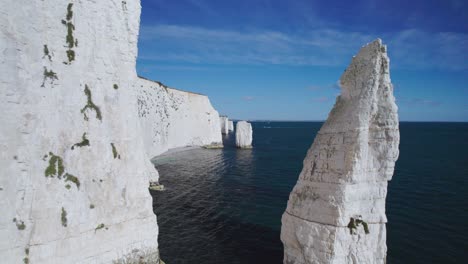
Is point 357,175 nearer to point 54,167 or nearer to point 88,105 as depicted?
point 88,105

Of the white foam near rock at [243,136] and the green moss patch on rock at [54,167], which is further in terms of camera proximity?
the white foam near rock at [243,136]

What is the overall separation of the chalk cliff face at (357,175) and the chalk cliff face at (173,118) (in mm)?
36507

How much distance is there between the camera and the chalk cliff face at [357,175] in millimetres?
11531

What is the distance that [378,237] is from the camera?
12.0m

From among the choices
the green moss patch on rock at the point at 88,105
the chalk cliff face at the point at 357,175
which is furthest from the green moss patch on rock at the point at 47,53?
the chalk cliff face at the point at 357,175

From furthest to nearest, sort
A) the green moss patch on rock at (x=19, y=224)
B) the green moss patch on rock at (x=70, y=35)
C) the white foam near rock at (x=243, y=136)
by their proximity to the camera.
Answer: the white foam near rock at (x=243, y=136), the green moss patch on rock at (x=70, y=35), the green moss patch on rock at (x=19, y=224)

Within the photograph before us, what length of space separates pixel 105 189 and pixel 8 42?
584 centimetres

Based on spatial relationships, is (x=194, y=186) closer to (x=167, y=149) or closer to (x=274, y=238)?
(x=274, y=238)

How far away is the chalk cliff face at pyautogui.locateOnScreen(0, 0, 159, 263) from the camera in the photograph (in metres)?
9.30

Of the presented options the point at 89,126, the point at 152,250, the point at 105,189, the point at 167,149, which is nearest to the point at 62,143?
the point at 89,126

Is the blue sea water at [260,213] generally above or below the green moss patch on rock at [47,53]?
below

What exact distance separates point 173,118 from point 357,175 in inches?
2018

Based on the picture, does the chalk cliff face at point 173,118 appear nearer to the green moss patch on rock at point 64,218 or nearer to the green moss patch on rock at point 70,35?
the green moss patch on rock at point 70,35

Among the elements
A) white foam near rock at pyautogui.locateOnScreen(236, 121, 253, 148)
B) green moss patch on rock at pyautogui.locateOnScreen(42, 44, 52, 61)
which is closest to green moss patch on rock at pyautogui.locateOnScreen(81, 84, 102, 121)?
green moss patch on rock at pyautogui.locateOnScreen(42, 44, 52, 61)
